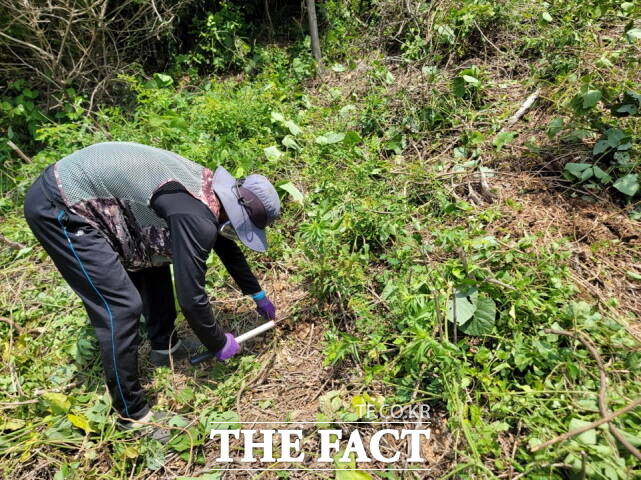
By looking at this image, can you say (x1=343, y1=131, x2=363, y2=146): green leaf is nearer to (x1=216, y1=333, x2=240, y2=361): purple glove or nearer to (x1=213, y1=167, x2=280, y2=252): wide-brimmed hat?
(x1=213, y1=167, x2=280, y2=252): wide-brimmed hat

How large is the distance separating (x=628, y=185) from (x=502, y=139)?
0.91 metres

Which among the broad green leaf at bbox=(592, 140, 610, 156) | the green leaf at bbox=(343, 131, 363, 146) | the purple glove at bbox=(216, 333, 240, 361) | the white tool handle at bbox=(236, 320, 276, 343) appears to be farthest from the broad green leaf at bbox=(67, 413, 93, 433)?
the broad green leaf at bbox=(592, 140, 610, 156)

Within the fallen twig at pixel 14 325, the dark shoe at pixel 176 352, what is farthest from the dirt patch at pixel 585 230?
the fallen twig at pixel 14 325

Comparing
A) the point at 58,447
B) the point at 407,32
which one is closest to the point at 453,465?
the point at 58,447

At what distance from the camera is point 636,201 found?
102 inches

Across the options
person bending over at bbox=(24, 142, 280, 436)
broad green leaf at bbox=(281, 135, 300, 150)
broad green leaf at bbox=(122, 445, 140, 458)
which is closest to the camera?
person bending over at bbox=(24, 142, 280, 436)

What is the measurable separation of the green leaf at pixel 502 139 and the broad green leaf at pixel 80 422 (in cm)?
323

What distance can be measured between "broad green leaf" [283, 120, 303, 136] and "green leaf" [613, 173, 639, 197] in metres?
2.50

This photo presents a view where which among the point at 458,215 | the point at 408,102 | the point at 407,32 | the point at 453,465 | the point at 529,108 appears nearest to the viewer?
the point at 453,465

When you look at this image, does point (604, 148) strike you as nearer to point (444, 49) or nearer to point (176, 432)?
point (444, 49)

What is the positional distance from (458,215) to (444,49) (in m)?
2.21

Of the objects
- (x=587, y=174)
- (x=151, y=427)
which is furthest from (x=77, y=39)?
→ (x=587, y=174)

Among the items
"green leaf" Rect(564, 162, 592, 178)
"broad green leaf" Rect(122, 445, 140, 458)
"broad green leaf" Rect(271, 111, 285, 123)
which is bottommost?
"broad green leaf" Rect(122, 445, 140, 458)

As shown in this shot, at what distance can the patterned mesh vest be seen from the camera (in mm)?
1876
